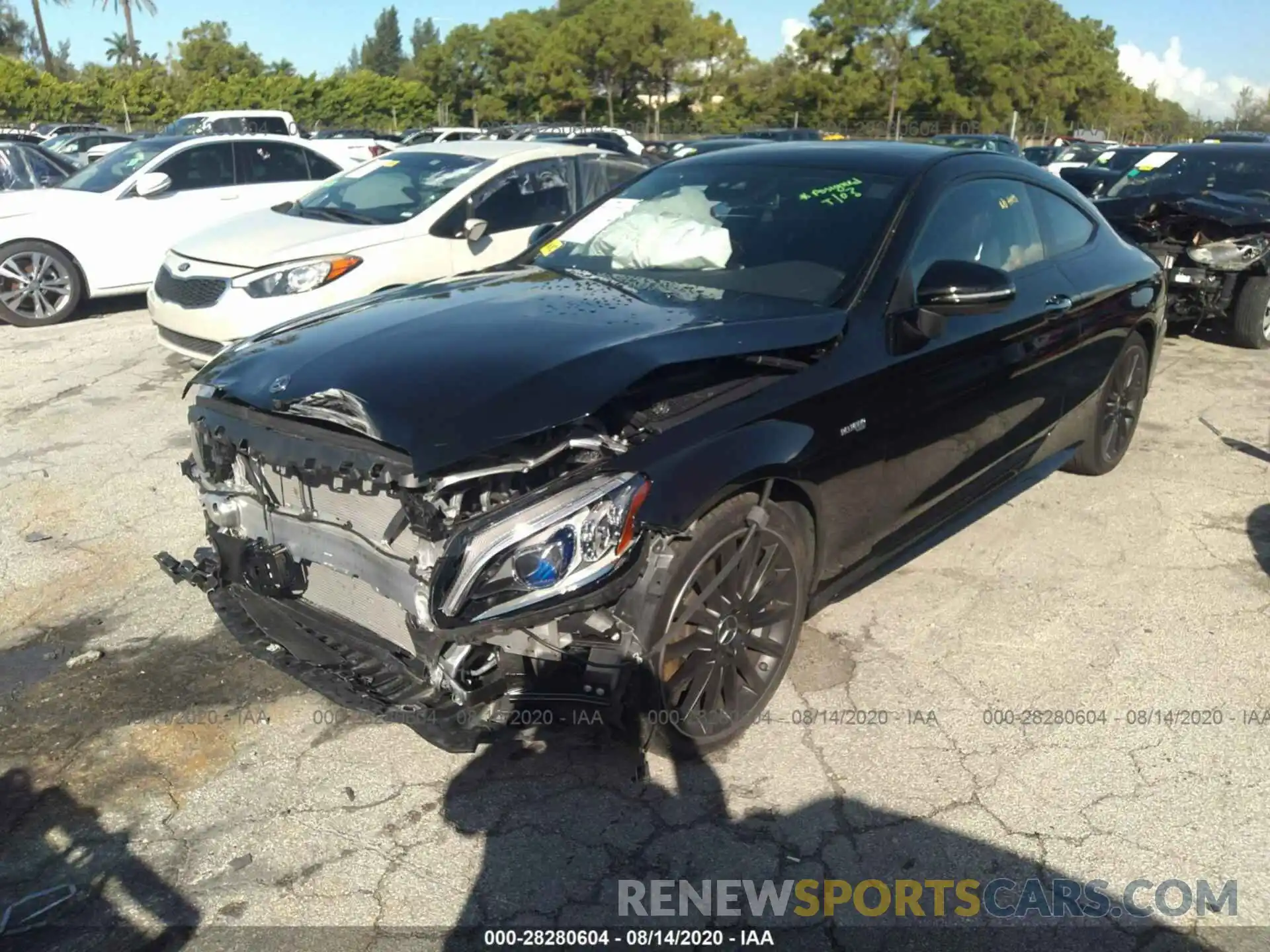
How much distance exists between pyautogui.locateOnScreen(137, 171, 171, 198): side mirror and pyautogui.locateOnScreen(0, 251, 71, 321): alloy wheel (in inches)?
38.9

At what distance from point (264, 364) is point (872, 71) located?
5356 cm

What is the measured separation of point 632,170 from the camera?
27.6 ft

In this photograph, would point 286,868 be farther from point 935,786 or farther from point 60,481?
point 60,481

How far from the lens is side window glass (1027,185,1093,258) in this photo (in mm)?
4531

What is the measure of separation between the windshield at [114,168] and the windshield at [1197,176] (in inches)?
360

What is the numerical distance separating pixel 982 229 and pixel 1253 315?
5.58 metres

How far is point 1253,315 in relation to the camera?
8281mm

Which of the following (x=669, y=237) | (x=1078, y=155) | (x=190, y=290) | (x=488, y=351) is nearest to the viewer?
(x=488, y=351)

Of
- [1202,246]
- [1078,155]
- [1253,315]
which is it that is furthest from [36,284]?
[1078,155]

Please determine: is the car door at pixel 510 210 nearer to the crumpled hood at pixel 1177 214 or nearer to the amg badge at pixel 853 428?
the crumpled hood at pixel 1177 214

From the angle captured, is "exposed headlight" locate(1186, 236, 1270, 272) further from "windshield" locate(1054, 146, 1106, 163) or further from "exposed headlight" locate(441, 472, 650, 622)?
"windshield" locate(1054, 146, 1106, 163)

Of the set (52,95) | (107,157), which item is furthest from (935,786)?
(52,95)

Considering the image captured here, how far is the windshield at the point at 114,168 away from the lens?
9.70 m

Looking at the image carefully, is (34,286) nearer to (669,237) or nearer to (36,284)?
(36,284)
